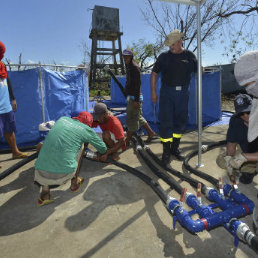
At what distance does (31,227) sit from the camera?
223cm

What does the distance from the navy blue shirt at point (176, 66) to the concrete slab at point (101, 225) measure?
5.63 feet

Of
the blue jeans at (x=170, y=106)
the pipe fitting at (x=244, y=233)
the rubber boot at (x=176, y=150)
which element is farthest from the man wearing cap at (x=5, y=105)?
the pipe fitting at (x=244, y=233)

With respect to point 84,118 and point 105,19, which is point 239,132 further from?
point 105,19

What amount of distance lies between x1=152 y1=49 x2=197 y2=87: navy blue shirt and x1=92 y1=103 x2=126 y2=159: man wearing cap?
1190mm

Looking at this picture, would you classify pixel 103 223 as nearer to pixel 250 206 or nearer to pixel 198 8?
pixel 250 206

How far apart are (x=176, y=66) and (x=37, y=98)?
3.42 m

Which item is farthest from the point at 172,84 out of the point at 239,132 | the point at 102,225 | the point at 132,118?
the point at 102,225

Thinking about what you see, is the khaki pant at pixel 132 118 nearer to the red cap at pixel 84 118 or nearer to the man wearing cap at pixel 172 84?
the man wearing cap at pixel 172 84

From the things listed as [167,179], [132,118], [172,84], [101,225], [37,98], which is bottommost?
[101,225]

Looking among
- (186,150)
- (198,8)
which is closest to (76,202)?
(186,150)

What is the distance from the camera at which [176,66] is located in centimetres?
367

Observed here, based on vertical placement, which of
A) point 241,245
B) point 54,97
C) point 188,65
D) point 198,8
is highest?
point 198,8

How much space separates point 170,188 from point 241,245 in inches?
44.9

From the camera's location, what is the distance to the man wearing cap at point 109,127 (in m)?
3.39
